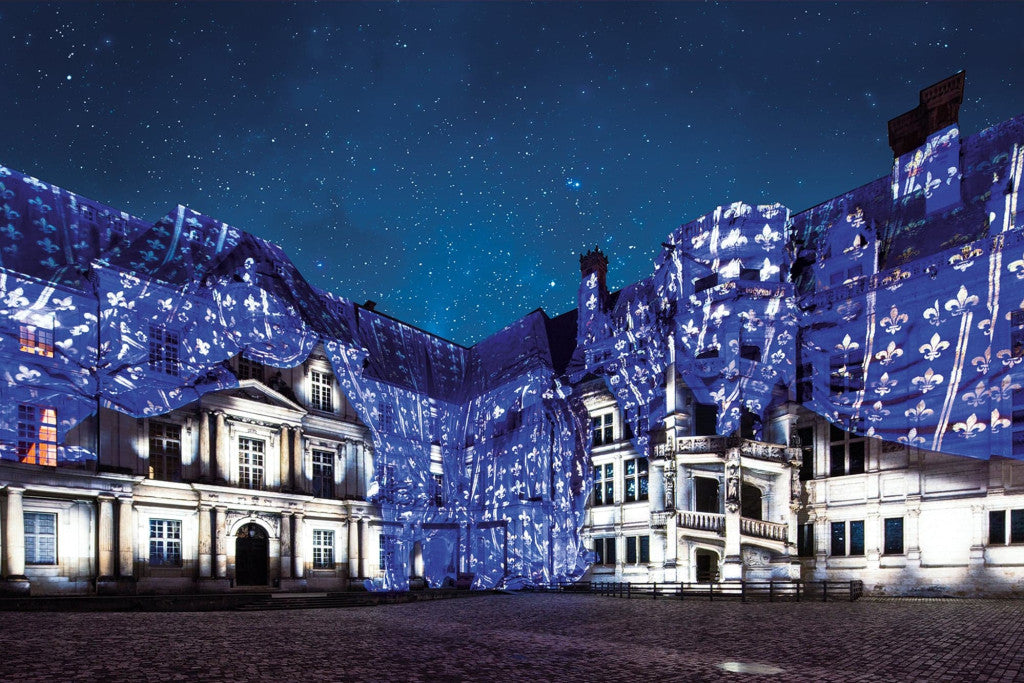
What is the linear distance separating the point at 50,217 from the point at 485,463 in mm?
22570

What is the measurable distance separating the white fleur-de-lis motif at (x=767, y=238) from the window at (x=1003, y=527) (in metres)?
12.9

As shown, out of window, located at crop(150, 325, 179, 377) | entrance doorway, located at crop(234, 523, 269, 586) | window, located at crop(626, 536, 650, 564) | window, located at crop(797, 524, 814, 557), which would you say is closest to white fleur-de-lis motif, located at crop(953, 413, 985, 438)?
window, located at crop(797, 524, 814, 557)

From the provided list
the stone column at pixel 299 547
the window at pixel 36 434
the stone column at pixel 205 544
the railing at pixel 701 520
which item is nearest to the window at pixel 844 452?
the railing at pixel 701 520

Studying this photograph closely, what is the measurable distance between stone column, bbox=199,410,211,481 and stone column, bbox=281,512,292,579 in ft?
13.9

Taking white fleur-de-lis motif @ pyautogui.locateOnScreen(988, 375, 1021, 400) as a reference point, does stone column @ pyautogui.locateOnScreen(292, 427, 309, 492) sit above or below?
below

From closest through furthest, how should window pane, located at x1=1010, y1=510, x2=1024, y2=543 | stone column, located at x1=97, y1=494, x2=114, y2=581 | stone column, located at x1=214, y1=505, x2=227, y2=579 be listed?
window pane, located at x1=1010, y1=510, x2=1024, y2=543 → stone column, located at x1=97, y1=494, x2=114, y2=581 → stone column, located at x1=214, y1=505, x2=227, y2=579

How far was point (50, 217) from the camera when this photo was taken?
26594 millimetres

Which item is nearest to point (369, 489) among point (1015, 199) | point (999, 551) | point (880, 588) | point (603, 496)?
point (603, 496)

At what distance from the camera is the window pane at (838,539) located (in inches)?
1096

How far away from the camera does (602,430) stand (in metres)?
36.1

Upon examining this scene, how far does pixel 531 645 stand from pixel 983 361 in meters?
16.4

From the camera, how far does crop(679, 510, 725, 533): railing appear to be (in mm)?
28547

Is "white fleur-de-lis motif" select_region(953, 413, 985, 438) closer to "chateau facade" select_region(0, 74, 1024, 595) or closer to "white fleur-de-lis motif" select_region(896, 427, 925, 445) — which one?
"chateau facade" select_region(0, 74, 1024, 595)

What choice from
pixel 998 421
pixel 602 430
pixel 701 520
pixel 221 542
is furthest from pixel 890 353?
pixel 221 542
